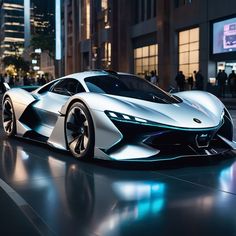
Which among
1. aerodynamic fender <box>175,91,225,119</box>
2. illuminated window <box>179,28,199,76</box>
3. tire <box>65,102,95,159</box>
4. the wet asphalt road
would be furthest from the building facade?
the wet asphalt road

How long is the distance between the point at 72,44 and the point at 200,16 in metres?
45.5

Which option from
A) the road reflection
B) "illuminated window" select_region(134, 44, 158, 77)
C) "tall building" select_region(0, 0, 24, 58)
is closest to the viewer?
the road reflection

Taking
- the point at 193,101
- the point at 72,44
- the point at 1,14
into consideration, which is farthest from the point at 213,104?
the point at 1,14

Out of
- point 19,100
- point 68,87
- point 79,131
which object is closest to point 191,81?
point 19,100

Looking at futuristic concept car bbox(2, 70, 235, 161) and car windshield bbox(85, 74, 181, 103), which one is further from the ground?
car windshield bbox(85, 74, 181, 103)

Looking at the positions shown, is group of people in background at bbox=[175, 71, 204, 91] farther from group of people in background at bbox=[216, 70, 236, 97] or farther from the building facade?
the building facade

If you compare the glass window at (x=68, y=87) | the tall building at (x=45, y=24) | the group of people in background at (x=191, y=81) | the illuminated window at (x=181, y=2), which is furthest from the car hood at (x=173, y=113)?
the tall building at (x=45, y=24)

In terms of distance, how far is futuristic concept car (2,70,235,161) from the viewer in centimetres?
613

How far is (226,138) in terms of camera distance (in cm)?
693

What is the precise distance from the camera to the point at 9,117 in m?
9.40

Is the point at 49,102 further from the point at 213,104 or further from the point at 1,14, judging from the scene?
the point at 1,14

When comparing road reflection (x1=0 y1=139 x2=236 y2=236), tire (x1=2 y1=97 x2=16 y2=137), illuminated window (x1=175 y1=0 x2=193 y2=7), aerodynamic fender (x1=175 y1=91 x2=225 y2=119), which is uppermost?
illuminated window (x1=175 y1=0 x2=193 y2=7)

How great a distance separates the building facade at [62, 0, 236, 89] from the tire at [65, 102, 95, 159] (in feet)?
79.7

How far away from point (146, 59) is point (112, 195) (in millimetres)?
40632
